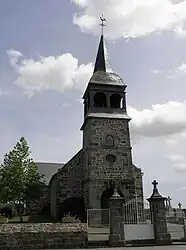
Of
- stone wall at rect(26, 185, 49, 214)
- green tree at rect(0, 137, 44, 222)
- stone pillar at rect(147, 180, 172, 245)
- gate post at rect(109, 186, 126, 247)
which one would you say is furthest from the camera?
stone wall at rect(26, 185, 49, 214)

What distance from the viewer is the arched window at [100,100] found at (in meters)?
32.3

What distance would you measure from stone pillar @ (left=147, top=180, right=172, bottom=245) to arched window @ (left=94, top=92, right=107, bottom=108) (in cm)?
1706

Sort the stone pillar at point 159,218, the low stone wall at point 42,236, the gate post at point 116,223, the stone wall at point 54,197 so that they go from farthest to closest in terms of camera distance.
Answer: the stone wall at point 54,197 → the stone pillar at point 159,218 → the gate post at point 116,223 → the low stone wall at point 42,236

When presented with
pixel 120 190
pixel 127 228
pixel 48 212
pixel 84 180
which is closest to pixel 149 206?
pixel 127 228

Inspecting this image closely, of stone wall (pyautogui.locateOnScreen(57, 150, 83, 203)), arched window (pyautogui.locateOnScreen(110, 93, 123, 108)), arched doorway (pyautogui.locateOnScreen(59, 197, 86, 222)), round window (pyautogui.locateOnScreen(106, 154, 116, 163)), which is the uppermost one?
arched window (pyautogui.locateOnScreen(110, 93, 123, 108))

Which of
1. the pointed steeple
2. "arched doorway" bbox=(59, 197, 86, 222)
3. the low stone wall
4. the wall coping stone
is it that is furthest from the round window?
the low stone wall

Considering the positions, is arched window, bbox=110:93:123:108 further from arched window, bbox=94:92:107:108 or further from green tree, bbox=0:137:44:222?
green tree, bbox=0:137:44:222

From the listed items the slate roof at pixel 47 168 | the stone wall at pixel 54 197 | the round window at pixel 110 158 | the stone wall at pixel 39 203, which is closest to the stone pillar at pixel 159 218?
the round window at pixel 110 158

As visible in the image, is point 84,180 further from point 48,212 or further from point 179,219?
point 179,219

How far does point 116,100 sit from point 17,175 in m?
11.7

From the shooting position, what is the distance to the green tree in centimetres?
2877

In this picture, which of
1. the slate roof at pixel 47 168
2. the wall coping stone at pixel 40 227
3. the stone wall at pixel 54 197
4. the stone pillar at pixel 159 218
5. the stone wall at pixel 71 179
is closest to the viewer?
the wall coping stone at pixel 40 227

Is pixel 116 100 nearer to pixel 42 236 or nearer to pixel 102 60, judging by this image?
pixel 102 60

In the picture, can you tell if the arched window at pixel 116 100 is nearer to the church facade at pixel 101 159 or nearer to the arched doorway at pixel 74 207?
the church facade at pixel 101 159
